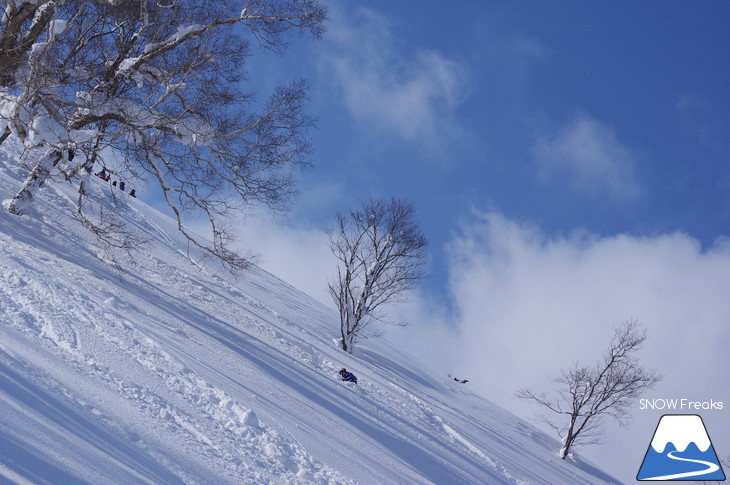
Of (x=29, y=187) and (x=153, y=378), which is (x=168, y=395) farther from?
(x=29, y=187)

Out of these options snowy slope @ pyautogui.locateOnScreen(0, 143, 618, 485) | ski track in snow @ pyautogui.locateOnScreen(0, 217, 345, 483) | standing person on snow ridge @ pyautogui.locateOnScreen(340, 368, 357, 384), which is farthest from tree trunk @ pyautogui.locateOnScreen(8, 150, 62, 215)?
standing person on snow ridge @ pyautogui.locateOnScreen(340, 368, 357, 384)

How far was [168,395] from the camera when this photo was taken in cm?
439

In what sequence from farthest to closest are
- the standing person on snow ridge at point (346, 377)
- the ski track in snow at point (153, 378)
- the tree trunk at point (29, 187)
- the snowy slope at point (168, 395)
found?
the standing person on snow ridge at point (346, 377), the tree trunk at point (29, 187), the ski track in snow at point (153, 378), the snowy slope at point (168, 395)

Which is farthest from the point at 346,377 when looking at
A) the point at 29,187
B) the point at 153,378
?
the point at 29,187

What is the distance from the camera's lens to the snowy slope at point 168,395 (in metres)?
3.24

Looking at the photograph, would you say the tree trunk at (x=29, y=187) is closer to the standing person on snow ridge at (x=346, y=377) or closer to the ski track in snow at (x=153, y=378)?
the ski track in snow at (x=153, y=378)

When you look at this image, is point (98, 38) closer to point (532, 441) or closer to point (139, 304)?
point (139, 304)

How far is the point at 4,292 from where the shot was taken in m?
5.11

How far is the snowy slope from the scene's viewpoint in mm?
3238

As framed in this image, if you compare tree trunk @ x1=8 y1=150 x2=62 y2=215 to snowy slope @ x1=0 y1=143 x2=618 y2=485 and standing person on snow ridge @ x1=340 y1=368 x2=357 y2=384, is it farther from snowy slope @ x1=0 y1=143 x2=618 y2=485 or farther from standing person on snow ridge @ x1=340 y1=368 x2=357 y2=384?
standing person on snow ridge @ x1=340 y1=368 x2=357 y2=384

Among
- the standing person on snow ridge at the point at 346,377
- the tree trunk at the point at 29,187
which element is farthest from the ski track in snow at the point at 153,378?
the standing person on snow ridge at the point at 346,377

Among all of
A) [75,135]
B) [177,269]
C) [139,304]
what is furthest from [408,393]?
[75,135]

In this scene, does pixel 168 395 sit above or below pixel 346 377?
below

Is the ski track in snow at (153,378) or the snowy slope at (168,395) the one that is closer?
the snowy slope at (168,395)
